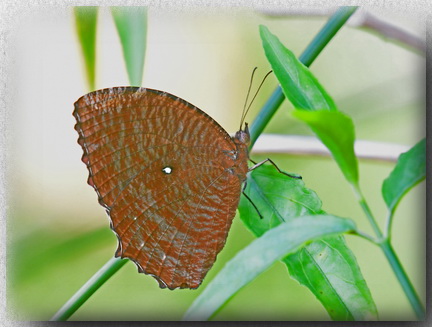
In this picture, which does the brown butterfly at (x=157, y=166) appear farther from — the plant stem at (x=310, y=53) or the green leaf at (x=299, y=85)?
the green leaf at (x=299, y=85)

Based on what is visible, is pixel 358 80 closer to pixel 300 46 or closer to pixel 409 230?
pixel 300 46

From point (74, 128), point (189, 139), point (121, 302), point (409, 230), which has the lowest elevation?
point (409, 230)

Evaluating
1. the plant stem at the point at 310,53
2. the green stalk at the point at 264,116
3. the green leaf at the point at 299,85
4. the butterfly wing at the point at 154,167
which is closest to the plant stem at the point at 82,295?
the green stalk at the point at 264,116

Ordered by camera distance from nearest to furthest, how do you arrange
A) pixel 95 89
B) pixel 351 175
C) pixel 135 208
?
pixel 351 175
pixel 135 208
pixel 95 89

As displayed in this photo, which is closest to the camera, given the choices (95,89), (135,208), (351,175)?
(351,175)

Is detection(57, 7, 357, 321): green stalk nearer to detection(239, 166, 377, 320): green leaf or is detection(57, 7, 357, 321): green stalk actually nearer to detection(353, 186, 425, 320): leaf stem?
detection(239, 166, 377, 320): green leaf

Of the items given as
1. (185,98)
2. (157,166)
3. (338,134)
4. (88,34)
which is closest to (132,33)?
(88,34)

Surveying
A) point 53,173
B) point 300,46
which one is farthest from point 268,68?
point 53,173
